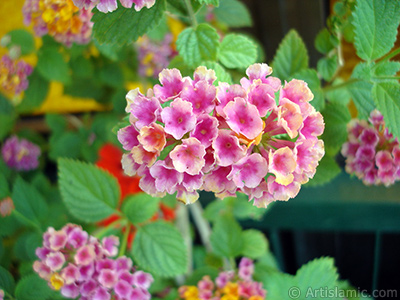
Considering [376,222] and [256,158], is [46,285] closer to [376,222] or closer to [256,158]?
[256,158]

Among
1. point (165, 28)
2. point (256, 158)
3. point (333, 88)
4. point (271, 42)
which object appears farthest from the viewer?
point (271, 42)

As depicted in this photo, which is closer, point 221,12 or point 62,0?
point 62,0

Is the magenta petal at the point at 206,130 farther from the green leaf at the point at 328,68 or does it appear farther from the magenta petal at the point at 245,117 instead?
the green leaf at the point at 328,68

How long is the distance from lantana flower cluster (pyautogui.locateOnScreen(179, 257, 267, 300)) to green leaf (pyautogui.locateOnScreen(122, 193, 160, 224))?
15 cm

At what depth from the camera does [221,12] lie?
786 millimetres

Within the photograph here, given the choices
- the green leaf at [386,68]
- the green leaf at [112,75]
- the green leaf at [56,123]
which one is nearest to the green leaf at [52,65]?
the green leaf at [112,75]

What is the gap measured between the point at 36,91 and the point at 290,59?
0.55m

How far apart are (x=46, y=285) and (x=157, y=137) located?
33 cm

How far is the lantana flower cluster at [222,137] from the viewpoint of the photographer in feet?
1.08

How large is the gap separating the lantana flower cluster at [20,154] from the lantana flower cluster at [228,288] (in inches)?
21.9

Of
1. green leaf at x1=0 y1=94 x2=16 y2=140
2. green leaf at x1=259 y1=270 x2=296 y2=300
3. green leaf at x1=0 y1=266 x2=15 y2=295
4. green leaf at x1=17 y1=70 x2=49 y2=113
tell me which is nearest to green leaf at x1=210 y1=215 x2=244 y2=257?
green leaf at x1=259 y1=270 x2=296 y2=300

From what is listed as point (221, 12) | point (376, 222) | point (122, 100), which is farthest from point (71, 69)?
point (376, 222)

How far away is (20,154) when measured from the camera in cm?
93

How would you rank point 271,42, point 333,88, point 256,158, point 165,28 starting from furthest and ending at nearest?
1. point 271,42
2. point 165,28
3. point 333,88
4. point 256,158
